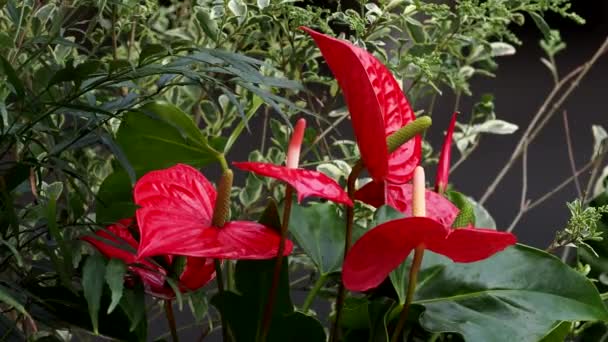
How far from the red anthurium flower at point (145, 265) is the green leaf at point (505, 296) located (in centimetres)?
14

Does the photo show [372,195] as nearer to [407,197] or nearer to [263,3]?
[407,197]

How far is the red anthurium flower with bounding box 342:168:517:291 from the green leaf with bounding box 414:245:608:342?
10cm

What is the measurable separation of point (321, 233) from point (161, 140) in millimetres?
126

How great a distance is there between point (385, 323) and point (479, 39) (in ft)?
1.38

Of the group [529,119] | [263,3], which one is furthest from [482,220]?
[529,119]

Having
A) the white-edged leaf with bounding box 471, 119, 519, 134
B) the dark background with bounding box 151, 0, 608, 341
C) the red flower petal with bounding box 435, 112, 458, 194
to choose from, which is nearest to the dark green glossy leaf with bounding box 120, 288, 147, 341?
the red flower petal with bounding box 435, 112, 458, 194

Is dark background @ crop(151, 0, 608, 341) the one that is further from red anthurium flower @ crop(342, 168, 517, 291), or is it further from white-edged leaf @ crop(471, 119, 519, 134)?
red anthurium flower @ crop(342, 168, 517, 291)

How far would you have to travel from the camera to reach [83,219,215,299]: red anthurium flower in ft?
1.71

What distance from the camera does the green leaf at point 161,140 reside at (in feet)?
1.98

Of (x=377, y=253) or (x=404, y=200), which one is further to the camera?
(x=404, y=200)

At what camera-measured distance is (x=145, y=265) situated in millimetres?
545

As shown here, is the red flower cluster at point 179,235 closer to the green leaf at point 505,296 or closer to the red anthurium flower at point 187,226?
the red anthurium flower at point 187,226

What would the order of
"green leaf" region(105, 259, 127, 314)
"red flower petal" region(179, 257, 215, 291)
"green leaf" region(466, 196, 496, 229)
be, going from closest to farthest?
"green leaf" region(105, 259, 127, 314), "red flower petal" region(179, 257, 215, 291), "green leaf" region(466, 196, 496, 229)

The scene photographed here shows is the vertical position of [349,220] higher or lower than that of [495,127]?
higher
